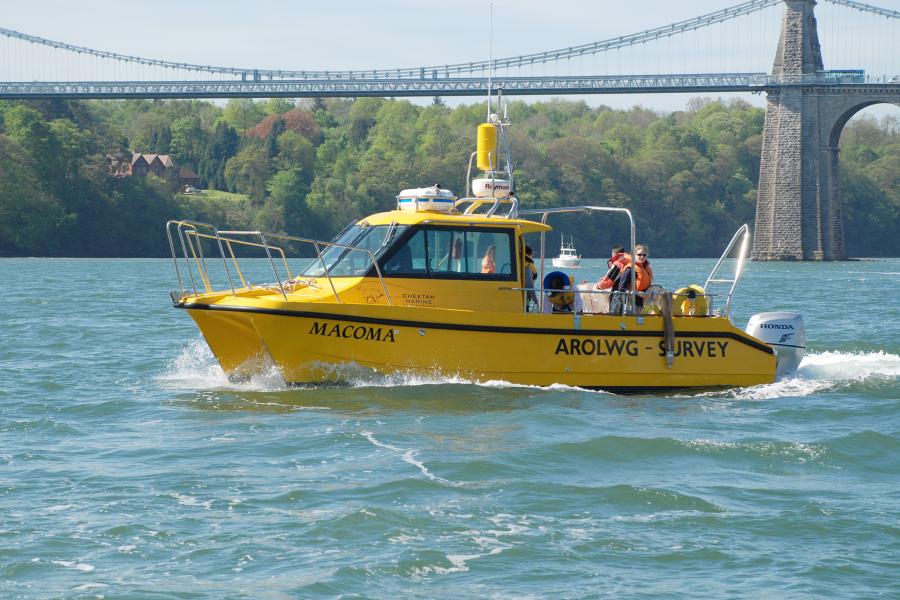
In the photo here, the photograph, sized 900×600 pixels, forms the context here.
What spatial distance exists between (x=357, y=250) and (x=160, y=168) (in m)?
79.7

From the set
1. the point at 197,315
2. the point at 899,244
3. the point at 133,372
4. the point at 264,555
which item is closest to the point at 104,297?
the point at 133,372

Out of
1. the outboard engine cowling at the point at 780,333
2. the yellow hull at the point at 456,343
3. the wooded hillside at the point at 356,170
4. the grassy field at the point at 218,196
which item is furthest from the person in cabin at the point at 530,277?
the grassy field at the point at 218,196

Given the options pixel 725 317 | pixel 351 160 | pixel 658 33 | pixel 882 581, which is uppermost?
pixel 658 33

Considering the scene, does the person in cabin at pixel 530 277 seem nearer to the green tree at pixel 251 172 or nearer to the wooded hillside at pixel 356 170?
the wooded hillside at pixel 356 170

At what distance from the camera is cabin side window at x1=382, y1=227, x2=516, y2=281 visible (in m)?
12.3

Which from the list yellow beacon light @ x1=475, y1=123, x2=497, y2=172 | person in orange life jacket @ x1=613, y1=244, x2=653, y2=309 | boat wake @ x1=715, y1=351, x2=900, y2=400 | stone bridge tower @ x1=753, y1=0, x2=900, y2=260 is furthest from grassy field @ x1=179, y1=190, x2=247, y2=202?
person in orange life jacket @ x1=613, y1=244, x2=653, y2=309

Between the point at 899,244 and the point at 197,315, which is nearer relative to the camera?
the point at 197,315

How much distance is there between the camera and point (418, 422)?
10.9 meters

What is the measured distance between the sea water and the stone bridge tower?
64763 millimetres

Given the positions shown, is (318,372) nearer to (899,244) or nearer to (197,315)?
(197,315)

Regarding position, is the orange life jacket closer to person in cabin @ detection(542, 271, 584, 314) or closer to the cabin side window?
person in cabin @ detection(542, 271, 584, 314)

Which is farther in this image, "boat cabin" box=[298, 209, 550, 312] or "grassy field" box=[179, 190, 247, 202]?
"grassy field" box=[179, 190, 247, 202]

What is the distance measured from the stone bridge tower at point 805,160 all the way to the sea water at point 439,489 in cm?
6476

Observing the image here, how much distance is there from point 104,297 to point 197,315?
2110 cm
